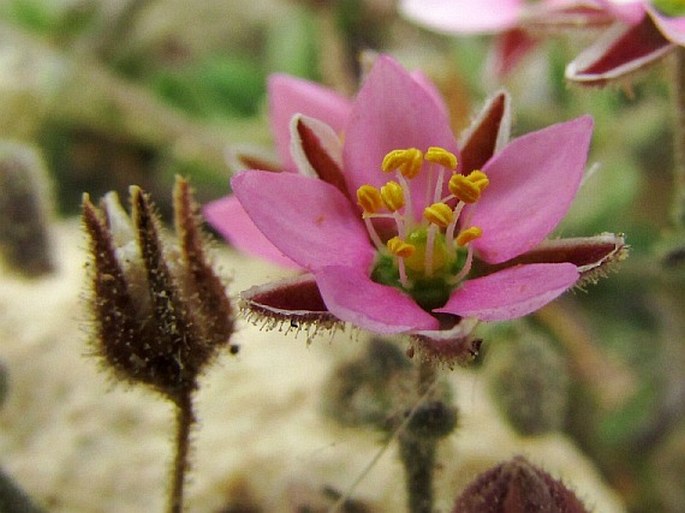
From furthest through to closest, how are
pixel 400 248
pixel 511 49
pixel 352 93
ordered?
pixel 352 93 → pixel 511 49 → pixel 400 248

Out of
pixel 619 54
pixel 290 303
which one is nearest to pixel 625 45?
pixel 619 54

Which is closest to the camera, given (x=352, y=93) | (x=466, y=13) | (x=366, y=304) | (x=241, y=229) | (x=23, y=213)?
(x=366, y=304)

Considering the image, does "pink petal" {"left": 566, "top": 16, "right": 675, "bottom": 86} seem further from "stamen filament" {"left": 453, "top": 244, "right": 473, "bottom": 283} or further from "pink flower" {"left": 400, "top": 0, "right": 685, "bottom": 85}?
"stamen filament" {"left": 453, "top": 244, "right": 473, "bottom": 283}

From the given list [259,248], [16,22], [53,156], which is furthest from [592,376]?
[16,22]

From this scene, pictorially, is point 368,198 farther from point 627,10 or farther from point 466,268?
point 627,10

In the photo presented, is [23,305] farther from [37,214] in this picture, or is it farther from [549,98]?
[549,98]

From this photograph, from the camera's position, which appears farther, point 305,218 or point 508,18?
point 508,18

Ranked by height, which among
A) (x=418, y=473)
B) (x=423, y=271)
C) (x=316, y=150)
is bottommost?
(x=418, y=473)
